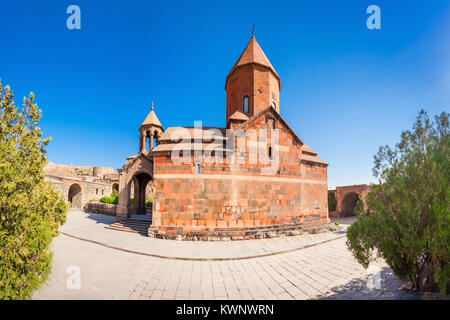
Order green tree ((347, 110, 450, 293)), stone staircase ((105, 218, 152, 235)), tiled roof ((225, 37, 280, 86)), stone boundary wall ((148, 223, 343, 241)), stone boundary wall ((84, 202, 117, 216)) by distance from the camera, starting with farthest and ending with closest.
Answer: stone boundary wall ((84, 202, 117, 216)), tiled roof ((225, 37, 280, 86)), stone staircase ((105, 218, 152, 235)), stone boundary wall ((148, 223, 343, 241)), green tree ((347, 110, 450, 293))

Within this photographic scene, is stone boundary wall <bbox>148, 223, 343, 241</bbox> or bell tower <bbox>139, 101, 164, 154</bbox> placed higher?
bell tower <bbox>139, 101, 164, 154</bbox>

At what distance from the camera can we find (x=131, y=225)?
11.7 meters

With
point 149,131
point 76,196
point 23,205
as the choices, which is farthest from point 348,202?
point 76,196

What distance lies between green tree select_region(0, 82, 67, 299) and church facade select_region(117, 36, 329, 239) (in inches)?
227

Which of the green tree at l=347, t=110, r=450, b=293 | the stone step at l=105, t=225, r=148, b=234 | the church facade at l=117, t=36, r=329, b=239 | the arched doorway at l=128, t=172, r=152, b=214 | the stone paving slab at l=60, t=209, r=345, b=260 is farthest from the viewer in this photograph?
the arched doorway at l=128, t=172, r=152, b=214

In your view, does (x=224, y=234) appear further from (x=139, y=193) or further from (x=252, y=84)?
(x=252, y=84)

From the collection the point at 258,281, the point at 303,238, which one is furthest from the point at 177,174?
the point at 303,238

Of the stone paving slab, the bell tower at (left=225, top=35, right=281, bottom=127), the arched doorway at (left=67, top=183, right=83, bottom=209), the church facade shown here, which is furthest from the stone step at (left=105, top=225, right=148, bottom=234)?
the arched doorway at (left=67, top=183, right=83, bottom=209)

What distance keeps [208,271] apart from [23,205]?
5.51m

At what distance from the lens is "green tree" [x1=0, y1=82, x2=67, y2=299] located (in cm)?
364

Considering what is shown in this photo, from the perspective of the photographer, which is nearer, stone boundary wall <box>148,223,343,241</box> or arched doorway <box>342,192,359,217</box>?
stone boundary wall <box>148,223,343,241</box>

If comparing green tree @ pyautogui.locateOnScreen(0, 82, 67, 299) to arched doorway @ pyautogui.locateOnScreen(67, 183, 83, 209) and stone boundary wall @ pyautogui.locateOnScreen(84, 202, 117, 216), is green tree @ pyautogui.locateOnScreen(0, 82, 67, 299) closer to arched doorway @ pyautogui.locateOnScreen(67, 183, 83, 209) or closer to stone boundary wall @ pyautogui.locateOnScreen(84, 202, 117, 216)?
stone boundary wall @ pyautogui.locateOnScreen(84, 202, 117, 216)
